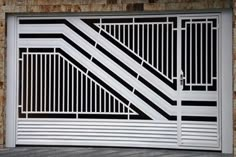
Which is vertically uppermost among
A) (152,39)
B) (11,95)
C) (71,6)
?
(71,6)

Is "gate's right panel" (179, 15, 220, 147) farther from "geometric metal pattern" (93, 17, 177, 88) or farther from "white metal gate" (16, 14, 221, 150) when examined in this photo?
"geometric metal pattern" (93, 17, 177, 88)

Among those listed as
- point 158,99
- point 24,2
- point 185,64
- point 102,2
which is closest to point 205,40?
point 185,64

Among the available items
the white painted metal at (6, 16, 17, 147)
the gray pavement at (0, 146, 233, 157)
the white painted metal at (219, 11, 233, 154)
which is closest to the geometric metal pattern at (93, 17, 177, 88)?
the white painted metal at (219, 11, 233, 154)

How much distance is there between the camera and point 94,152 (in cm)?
907

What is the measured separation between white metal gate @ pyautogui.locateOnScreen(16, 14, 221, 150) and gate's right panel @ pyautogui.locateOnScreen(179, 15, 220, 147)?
2cm

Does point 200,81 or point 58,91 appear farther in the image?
point 58,91

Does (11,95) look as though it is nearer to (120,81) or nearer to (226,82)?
(120,81)

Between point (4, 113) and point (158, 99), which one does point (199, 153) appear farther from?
point (4, 113)

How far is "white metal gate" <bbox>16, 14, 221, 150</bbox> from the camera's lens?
30.2 ft

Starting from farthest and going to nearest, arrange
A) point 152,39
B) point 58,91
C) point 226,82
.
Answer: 1. point 58,91
2. point 152,39
3. point 226,82

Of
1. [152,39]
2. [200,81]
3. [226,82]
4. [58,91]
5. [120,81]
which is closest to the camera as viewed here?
[226,82]

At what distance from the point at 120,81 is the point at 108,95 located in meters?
0.34

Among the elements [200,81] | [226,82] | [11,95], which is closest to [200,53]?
[200,81]

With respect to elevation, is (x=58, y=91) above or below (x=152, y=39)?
below
